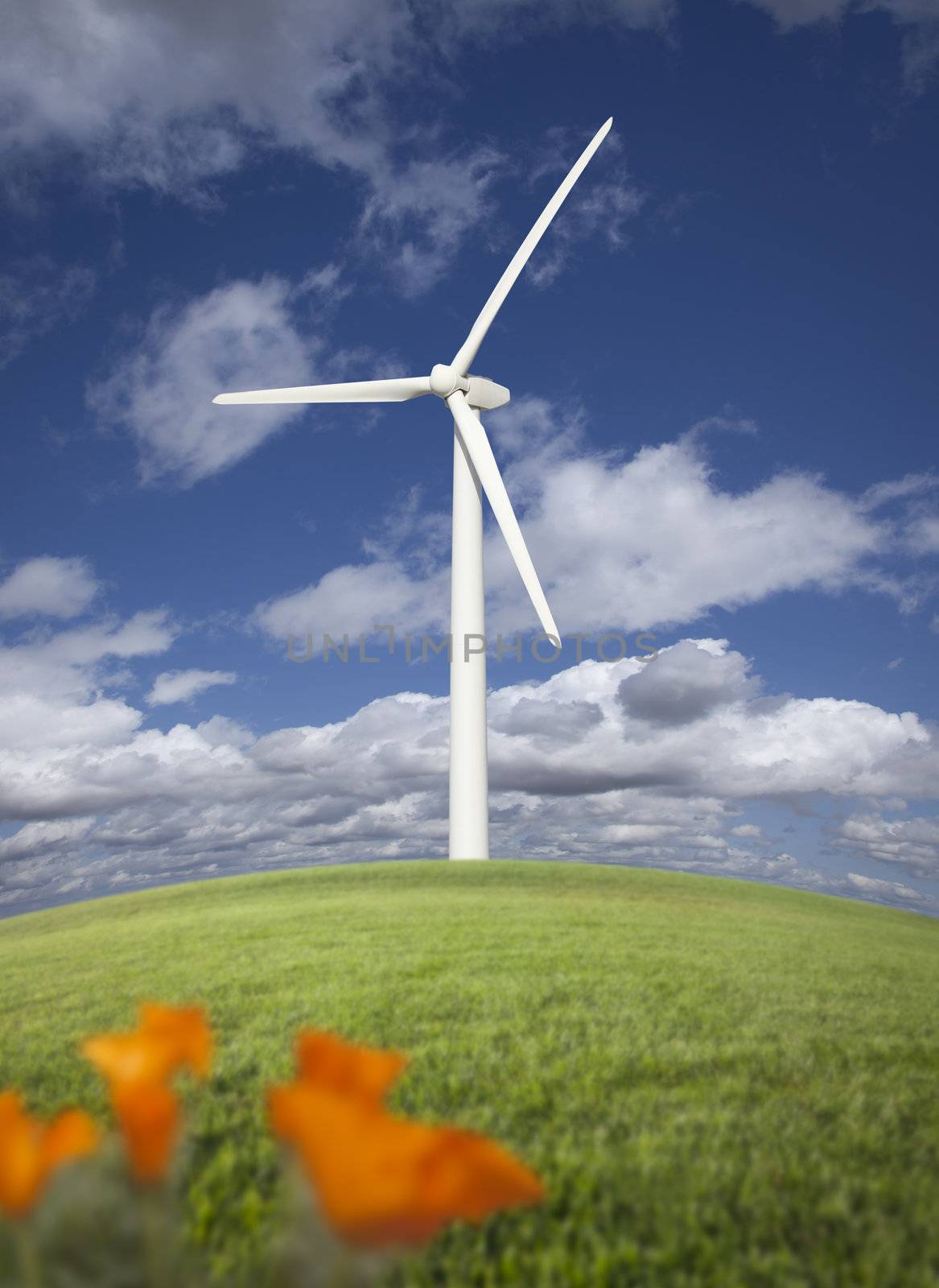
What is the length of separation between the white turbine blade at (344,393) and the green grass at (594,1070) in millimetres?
29235

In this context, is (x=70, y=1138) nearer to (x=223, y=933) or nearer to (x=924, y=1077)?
(x=924, y=1077)

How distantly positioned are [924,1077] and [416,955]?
27.4ft

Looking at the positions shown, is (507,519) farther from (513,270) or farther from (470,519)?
(513,270)

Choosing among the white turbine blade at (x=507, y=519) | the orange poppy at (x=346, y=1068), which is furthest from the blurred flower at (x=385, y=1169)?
the white turbine blade at (x=507, y=519)

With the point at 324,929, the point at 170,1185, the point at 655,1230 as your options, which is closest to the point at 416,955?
the point at 324,929

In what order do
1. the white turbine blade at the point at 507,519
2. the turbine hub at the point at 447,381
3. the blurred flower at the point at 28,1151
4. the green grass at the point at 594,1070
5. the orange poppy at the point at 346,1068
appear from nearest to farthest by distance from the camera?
1. the orange poppy at the point at 346,1068
2. the blurred flower at the point at 28,1151
3. the green grass at the point at 594,1070
4. the white turbine blade at the point at 507,519
5. the turbine hub at the point at 447,381

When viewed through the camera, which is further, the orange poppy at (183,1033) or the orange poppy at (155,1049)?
the orange poppy at (183,1033)

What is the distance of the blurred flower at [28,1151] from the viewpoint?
1.89 m

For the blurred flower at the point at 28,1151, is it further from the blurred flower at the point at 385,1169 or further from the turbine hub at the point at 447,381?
the turbine hub at the point at 447,381

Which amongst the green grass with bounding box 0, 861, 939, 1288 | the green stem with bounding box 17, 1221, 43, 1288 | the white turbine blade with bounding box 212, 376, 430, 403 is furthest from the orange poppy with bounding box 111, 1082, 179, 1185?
the white turbine blade with bounding box 212, 376, 430, 403

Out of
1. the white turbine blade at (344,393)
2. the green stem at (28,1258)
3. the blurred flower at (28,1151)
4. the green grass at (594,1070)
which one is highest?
the white turbine blade at (344,393)

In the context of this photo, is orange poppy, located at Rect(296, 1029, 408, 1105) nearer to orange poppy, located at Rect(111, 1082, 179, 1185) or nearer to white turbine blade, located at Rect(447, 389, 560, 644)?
orange poppy, located at Rect(111, 1082, 179, 1185)

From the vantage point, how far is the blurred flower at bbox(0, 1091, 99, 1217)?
1894 mm

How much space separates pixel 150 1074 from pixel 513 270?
4454 centimetres
